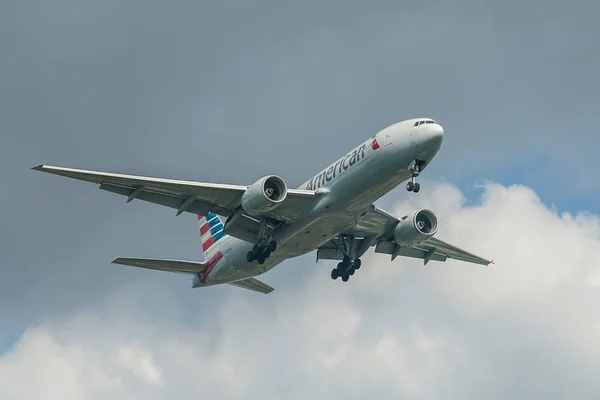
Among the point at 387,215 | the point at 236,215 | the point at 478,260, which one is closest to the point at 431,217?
the point at 387,215

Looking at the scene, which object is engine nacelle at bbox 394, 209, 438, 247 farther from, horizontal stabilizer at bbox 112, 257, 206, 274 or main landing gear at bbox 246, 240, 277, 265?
horizontal stabilizer at bbox 112, 257, 206, 274

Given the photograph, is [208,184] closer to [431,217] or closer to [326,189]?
[326,189]

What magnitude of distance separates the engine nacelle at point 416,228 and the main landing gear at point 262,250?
27.0ft

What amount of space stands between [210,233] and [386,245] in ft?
36.3

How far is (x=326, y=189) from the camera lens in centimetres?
5638

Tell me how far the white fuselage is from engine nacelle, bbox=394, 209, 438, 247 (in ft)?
19.5

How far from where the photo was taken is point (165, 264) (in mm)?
63812

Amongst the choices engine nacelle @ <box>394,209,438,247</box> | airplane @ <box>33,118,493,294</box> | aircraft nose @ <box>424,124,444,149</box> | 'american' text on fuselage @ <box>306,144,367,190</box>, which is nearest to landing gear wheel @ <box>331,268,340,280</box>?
airplane @ <box>33,118,493,294</box>

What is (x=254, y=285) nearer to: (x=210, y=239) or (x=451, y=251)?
(x=210, y=239)

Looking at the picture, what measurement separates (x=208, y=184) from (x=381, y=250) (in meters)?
14.0

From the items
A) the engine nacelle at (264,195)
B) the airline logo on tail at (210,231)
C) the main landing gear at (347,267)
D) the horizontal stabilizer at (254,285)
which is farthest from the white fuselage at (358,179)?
the airline logo on tail at (210,231)

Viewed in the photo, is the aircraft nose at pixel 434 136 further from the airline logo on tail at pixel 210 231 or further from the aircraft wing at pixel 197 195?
the airline logo on tail at pixel 210 231

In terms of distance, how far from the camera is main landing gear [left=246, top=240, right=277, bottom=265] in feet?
194

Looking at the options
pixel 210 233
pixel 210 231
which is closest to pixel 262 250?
pixel 210 233
